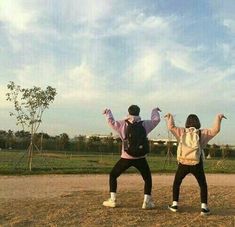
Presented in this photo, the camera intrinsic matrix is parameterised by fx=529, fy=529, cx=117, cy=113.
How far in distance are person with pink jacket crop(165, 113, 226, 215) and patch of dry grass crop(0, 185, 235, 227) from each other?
0.23 m

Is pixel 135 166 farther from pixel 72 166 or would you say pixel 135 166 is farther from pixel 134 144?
pixel 72 166

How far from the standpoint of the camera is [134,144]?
9109mm

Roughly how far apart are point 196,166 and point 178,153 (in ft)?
1.27

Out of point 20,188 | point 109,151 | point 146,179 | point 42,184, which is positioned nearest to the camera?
point 146,179

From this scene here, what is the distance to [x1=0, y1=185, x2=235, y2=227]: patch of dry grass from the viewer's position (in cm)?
806

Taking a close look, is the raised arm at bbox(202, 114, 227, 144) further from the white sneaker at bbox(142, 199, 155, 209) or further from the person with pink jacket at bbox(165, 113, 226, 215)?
the white sneaker at bbox(142, 199, 155, 209)

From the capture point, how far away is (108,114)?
9.55 m

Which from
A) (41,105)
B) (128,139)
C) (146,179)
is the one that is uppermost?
(41,105)

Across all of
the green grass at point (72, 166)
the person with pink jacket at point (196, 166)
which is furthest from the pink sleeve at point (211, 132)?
the green grass at point (72, 166)

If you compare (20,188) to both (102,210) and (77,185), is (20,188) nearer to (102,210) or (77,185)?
(77,185)

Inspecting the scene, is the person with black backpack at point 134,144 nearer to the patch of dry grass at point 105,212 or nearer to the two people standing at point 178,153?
the two people standing at point 178,153

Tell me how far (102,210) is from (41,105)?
13931 millimetres

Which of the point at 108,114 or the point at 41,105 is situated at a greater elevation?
the point at 41,105

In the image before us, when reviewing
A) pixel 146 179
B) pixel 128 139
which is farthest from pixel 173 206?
pixel 128 139
